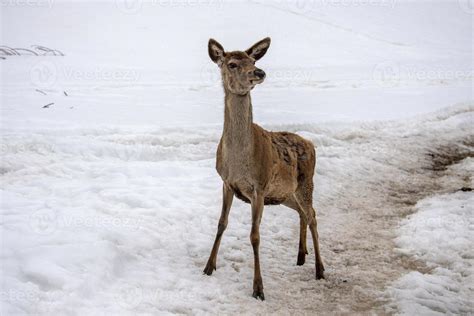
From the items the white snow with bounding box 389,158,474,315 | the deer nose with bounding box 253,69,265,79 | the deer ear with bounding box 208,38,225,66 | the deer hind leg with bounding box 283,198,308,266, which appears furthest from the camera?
the deer hind leg with bounding box 283,198,308,266

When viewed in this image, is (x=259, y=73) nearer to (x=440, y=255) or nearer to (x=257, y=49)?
(x=257, y=49)

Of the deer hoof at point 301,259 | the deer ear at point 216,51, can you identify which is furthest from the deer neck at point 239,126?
the deer hoof at point 301,259

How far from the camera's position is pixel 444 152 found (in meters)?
14.9

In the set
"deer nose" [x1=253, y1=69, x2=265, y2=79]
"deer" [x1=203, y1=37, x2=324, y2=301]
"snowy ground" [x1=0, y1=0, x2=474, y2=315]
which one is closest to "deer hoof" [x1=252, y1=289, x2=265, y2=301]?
"deer" [x1=203, y1=37, x2=324, y2=301]

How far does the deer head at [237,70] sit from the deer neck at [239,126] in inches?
5.7

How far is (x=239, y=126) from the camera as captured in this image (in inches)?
249

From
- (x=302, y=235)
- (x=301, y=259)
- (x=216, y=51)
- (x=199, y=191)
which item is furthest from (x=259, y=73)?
(x=199, y=191)

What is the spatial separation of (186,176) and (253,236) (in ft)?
15.9

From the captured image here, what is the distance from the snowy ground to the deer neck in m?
1.85

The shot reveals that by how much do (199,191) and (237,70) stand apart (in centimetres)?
428

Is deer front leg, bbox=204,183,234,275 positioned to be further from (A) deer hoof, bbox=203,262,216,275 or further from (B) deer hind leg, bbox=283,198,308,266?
(B) deer hind leg, bbox=283,198,308,266

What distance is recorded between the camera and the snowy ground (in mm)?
5977

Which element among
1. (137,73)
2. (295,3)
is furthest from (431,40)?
(137,73)

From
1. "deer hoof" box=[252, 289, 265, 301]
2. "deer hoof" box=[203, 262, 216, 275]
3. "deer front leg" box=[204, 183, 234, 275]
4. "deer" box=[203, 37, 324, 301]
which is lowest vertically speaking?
"deer hoof" box=[252, 289, 265, 301]
